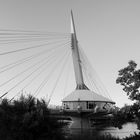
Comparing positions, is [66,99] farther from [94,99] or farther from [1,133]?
[1,133]

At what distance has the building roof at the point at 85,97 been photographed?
59625mm

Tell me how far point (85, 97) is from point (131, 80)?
40.6 m

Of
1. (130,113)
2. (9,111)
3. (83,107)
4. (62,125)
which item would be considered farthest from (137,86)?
(83,107)

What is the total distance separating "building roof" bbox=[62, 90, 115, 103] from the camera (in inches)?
2347

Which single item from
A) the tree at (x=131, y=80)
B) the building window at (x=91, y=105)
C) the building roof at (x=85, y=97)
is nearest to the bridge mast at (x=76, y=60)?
the building roof at (x=85, y=97)

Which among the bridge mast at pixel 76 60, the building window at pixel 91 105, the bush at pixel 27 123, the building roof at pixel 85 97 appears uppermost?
the bridge mast at pixel 76 60

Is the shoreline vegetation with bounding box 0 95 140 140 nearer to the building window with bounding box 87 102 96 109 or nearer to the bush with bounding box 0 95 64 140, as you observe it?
the bush with bounding box 0 95 64 140

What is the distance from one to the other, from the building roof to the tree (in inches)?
1550

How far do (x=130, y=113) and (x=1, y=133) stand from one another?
10.2 m

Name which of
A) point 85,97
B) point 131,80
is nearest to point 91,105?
point 85,97

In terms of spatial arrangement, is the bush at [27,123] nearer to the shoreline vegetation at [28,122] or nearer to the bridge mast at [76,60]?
the shoreline vegetation at [28,122]

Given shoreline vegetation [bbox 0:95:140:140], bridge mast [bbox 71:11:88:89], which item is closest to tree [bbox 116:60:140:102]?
shoreline vegetation [bbox 0:95:140:140]

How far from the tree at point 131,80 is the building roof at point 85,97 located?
3936cm

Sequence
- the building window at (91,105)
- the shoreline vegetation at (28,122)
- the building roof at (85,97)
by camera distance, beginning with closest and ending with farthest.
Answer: the shoreline vegetation at (28,122)
the building roof at (85,97)
the building window at (91,105)
